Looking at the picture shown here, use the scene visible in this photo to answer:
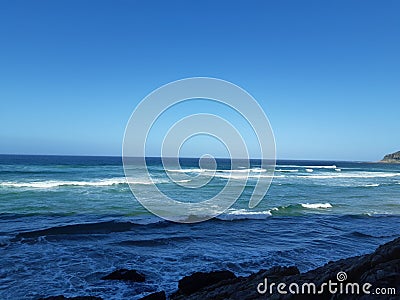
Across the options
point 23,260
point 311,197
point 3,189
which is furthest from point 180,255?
point 3,189

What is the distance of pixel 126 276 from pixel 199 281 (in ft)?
7.81

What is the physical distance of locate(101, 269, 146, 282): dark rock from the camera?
9.03 metres

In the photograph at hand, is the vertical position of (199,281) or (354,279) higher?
(354,279)

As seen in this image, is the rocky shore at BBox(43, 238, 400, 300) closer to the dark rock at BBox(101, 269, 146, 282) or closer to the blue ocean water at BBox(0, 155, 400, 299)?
the dark rock at BBox(101, 269, 146, 282)

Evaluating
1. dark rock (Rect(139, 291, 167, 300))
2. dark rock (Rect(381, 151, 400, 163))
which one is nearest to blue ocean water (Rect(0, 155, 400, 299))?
dark rock (Rect(139, 291, 167, 300))

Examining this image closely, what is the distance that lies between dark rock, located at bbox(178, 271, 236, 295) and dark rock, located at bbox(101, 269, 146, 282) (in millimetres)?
1521

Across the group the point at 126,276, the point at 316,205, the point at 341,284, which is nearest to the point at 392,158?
the point at 316,205

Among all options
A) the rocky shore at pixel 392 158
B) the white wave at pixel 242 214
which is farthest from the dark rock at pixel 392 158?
the white wave at pixel 242 214

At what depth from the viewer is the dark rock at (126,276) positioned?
29.6ft

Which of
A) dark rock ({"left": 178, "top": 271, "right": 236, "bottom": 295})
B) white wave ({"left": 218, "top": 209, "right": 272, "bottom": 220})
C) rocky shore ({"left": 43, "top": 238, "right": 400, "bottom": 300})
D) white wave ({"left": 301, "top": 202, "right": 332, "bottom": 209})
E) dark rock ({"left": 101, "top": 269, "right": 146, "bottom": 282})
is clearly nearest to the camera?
rocky shore ({"left": 43, "top": 238, "right": 400, "bottom": 300})

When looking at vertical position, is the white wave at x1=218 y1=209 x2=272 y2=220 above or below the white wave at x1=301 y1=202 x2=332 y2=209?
below

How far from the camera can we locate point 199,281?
8086mm

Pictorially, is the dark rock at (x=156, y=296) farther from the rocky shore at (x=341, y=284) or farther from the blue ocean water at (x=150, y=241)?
the rocky shore at (x=341, y=284)

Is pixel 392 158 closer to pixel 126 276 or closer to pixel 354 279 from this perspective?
pixel 126 276
